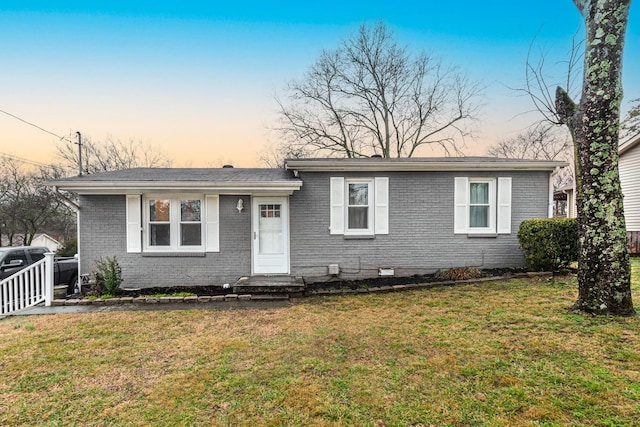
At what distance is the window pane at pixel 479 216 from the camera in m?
7.91

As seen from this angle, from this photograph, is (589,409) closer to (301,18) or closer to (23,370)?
(23,370)

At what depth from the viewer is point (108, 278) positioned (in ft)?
22.2

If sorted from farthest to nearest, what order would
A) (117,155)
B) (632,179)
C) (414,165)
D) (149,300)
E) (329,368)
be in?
1. (117,155)
2. (632,179)
3. (414,165)
4. (149,300)
5. (329,368)

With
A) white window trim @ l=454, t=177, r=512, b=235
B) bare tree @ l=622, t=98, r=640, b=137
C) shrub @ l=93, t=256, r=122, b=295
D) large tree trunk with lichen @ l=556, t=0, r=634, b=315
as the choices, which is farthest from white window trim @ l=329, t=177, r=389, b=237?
bare tree @ l=622, t=98, r=640, b=137

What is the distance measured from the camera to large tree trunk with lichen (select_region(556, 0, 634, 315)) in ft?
14.1

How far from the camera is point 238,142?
1662cm

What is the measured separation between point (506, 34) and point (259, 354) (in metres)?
14.7

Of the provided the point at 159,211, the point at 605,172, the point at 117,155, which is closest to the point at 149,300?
the point at 159,211

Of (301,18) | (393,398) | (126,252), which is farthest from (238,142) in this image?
(393,398)

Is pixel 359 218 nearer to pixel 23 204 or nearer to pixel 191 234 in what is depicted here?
pixel 191 234

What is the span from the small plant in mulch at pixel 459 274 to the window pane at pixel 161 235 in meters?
6.88

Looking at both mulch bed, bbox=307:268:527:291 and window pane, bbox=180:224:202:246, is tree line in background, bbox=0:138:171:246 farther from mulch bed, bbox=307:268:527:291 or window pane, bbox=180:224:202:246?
mulch bed, bbox=307:268:527:291

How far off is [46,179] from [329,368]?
2930 centimetres

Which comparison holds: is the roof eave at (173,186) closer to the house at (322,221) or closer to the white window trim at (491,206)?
the house at (322,221)
